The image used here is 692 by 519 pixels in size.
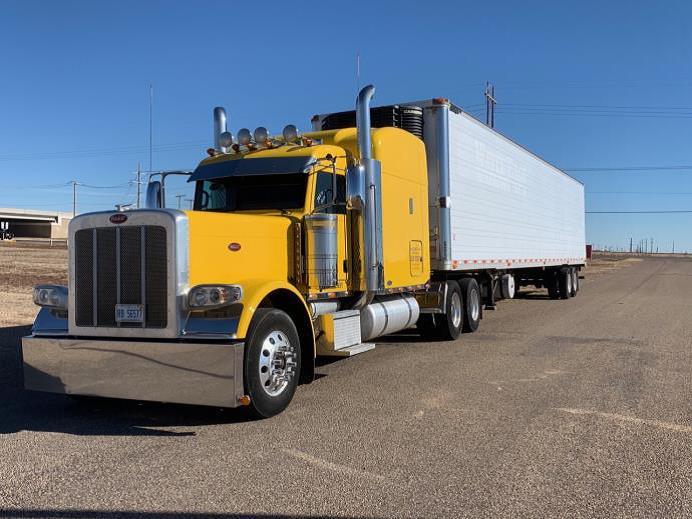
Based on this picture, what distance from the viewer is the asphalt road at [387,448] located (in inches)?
155

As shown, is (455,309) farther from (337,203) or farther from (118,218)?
(118,218)

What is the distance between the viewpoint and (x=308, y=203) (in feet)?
24.1

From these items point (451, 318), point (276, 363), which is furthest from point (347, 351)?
point (451, 318)

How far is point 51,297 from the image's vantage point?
242 inches

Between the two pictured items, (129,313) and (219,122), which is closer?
(129,313)

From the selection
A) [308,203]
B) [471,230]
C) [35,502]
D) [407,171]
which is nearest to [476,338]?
[471,230]

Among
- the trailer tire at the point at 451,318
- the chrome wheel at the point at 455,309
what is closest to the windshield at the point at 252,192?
the trailer tire at the point at 451,318

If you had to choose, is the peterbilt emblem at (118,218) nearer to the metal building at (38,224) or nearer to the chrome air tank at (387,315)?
the chrome air tank at (387,315)

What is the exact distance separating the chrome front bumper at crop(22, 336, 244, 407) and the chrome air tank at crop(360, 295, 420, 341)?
306cm

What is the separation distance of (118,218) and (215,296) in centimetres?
118

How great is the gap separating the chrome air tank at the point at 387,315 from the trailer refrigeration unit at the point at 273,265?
33 mm

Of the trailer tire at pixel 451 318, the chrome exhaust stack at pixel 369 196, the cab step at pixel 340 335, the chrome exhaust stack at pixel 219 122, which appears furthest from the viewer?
the trailer tire at pixel 451 318

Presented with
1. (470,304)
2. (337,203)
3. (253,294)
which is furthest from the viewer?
(470,304)

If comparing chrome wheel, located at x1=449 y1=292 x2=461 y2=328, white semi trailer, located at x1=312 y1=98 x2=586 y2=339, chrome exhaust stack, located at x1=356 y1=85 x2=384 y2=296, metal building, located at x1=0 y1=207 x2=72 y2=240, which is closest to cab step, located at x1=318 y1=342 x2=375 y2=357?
chrome exhaust stack, located at x1=356 y1=85 x2=384 y2=296
